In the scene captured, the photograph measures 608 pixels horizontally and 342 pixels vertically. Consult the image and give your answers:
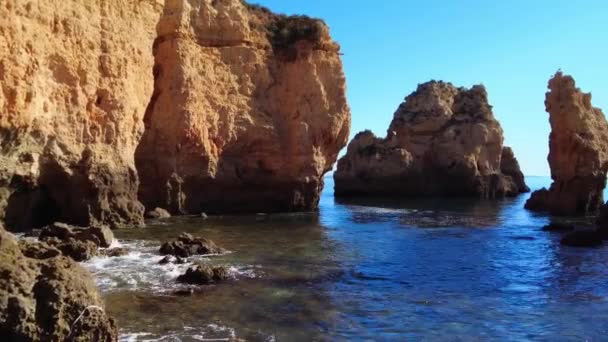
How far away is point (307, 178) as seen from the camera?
1439 inches

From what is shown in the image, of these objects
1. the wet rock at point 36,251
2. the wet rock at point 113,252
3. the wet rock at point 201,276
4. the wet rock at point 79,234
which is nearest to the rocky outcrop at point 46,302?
the wet rock at point 36,251

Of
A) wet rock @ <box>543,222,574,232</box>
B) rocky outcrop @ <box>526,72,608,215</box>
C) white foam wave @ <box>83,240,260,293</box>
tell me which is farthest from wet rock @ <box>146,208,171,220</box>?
rocky outcrop @ <box>526,72,608,215</box>

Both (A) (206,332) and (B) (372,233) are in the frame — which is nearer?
(A) (206,332)

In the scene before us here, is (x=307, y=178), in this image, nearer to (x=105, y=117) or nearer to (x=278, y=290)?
(x=105, y=117)

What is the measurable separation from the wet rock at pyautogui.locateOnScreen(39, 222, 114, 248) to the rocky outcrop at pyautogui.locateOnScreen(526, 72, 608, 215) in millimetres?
31132

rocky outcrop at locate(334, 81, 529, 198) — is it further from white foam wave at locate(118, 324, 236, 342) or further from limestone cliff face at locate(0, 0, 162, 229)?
white foam wave at locate(118, 324, 236, 342)

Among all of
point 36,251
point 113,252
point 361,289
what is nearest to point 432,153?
point 113,252

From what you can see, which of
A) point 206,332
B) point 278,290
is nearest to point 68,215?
point 278,290

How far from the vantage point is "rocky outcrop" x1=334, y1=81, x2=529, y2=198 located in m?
61.9

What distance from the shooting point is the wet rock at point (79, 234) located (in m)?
18.1

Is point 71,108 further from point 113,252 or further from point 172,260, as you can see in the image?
point 172,260

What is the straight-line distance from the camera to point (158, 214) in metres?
29.5

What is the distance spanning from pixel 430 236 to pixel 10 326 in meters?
21.6

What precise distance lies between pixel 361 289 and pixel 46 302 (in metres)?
8.50
